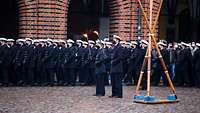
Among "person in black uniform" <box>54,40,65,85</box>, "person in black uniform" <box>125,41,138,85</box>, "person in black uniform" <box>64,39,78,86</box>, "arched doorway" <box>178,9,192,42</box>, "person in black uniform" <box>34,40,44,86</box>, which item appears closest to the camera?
"person in black uniform" <box>34,40,44,86</box>

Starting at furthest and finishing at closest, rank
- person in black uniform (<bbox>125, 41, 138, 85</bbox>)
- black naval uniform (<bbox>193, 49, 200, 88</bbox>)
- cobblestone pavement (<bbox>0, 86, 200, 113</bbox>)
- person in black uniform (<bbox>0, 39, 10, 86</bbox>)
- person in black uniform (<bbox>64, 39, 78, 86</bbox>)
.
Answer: black naval uniform (<bbox>193, 49, 200, 88</bbox>) < person in black uniform (<bbox>125, 41, 138, 85</bbox>) < person in black uniform (<bbox>64, 39, 78, 86</bbox>) < person in black uniform (<bbox>0, 39, 10, 86</bbox>) < cobblestone pavement (<bbox>0, 86, 200, 113</bbox>)

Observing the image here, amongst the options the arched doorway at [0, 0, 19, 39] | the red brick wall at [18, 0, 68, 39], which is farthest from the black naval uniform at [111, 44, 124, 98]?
the arched doorway at [0, 0, 19, 39]

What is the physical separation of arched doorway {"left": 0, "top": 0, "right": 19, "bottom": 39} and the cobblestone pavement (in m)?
7.39

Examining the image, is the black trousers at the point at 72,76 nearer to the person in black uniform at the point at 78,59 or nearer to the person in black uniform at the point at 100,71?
the person in black uniform at the point at 78,59

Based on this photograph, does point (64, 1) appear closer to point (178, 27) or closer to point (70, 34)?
point (70, 34)

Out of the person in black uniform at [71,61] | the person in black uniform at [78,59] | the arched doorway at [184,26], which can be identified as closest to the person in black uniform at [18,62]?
the person in black uniform at [71,61]

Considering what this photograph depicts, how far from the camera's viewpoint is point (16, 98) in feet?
49.1

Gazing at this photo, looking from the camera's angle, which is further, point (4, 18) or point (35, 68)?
point (4, 18)

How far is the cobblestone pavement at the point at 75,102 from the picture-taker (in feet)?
41.4

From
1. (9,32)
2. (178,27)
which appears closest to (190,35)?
(178,27)

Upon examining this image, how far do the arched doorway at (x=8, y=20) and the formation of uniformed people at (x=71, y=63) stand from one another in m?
5.02

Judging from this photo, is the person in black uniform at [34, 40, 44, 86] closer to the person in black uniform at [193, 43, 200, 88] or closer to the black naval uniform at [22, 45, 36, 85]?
the black naval uniform at [22, 45, 36, 85]

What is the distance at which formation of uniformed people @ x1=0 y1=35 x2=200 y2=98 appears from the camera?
19438mm

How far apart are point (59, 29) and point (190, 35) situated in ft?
39.2
